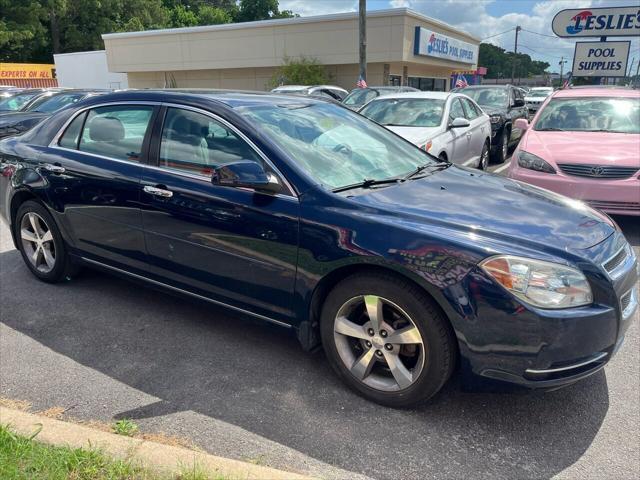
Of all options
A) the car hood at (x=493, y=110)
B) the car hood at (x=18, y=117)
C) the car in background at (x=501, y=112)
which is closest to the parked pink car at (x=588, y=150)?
the car in background at (x=501, y=112)

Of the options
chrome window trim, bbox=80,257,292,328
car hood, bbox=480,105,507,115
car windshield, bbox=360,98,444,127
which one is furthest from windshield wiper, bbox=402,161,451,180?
car hood, bbox=480,105,507,115

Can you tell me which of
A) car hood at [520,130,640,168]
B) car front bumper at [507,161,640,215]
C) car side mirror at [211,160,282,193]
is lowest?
car front bumper at [507,161,640,215]

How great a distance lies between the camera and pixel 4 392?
3096 mm

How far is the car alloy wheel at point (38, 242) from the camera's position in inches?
179

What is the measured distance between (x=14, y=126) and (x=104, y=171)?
8157 millimetres

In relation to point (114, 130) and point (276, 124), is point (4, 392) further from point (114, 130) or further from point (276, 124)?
point (276, 124)

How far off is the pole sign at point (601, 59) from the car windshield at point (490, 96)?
3881mm

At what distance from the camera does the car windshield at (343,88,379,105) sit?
13156mm

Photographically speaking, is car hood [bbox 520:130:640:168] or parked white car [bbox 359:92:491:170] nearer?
car hood [bbox 520:130:640:168]

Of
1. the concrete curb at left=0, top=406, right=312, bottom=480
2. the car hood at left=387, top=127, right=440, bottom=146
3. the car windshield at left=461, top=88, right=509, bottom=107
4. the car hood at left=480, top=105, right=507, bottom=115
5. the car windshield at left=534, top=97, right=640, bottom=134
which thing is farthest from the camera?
the car windshield at left=461, top=88, right=509, bottom=107

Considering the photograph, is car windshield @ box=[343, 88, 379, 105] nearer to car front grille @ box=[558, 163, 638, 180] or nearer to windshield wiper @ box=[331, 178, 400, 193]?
car front grille @ box=[558, 163, 638, 180]

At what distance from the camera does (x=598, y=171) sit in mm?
5684

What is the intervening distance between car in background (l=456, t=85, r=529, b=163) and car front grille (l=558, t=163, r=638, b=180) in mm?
4437

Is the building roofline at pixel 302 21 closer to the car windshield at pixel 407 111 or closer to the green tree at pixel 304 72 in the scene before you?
the green tree at pixel 304 72
